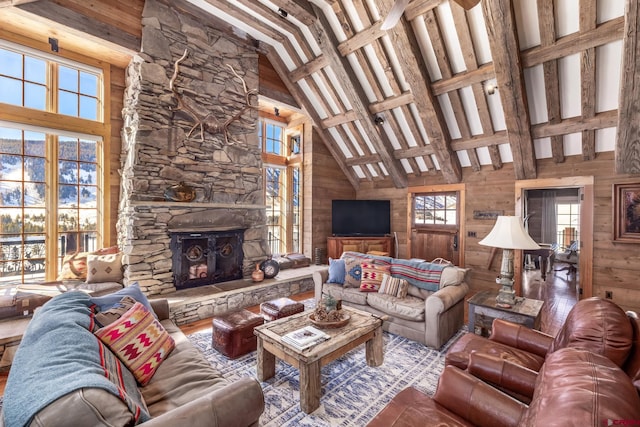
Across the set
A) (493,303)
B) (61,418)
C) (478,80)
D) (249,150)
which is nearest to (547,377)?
(61,418)

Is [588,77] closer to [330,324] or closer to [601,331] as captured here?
[601,331]

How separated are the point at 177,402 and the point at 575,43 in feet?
16.7

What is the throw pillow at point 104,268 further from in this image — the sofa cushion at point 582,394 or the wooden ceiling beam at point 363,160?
the wooden ceiling beam at point 363,160

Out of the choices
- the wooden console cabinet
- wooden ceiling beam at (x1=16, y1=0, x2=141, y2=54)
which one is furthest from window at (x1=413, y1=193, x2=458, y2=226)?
wooden ceiling beam at (x1=16, y1=0, x2=141, y2=54)

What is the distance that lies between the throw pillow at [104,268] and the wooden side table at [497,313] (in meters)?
4.45

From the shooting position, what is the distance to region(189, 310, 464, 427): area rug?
211cm

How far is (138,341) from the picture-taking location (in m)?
1.90

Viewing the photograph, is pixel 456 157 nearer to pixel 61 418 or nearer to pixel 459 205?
pixel 459 205

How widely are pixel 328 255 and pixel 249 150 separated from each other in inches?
117

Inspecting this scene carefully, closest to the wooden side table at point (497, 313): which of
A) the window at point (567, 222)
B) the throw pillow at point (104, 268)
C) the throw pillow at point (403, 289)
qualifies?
the throw pillow at point (403, 289)

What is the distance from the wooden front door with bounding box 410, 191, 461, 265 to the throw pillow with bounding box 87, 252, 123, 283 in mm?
5445

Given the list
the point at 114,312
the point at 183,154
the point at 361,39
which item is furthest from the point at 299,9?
the point at 114,312

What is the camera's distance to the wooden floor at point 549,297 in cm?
375

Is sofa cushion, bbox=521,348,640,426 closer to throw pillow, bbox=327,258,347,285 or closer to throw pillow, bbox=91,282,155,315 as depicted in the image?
throw pillow, bbox=91,282,155,315
